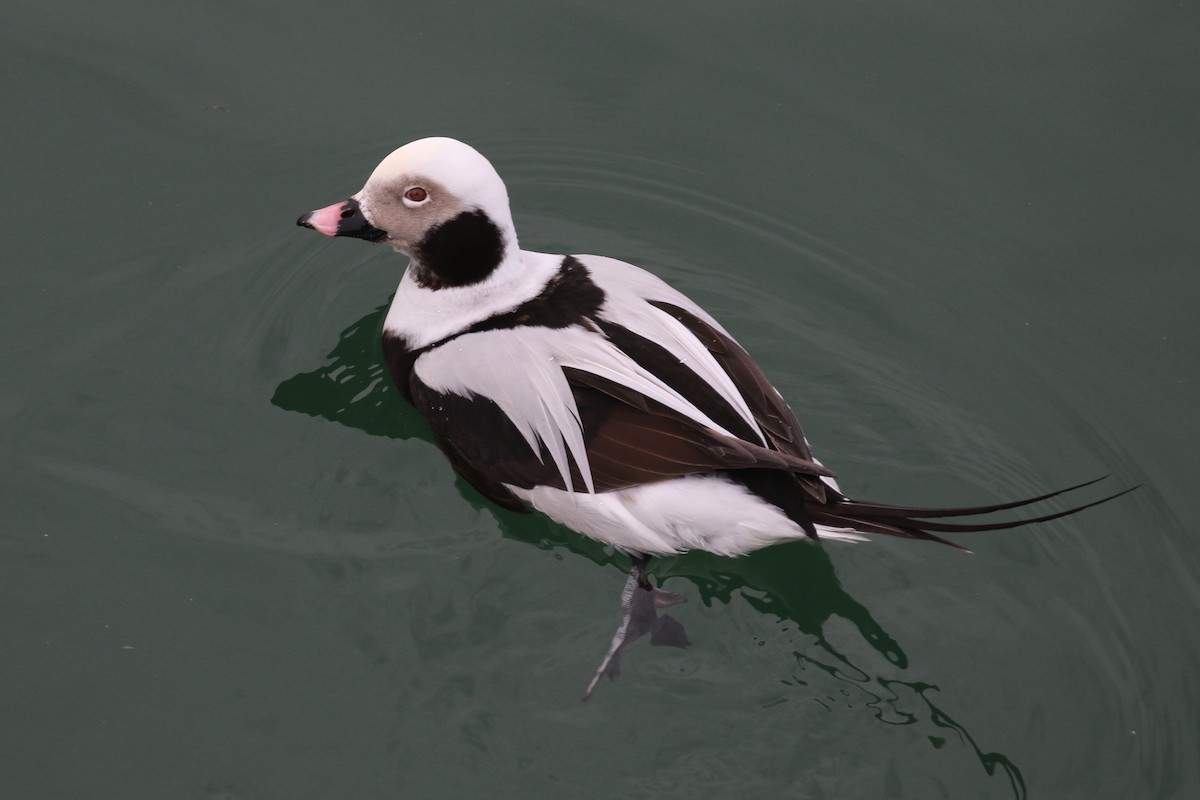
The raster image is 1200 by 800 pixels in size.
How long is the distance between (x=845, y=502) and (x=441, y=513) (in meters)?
1.32

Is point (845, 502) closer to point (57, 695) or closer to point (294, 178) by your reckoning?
point (57, 695)

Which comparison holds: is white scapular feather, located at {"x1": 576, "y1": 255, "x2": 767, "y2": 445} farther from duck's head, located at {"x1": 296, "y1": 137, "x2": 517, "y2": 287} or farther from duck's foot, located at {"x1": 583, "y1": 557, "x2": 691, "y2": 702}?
duck's foot, located at {"x1": 583, "y1": 557, "x2": 691, "y2": 702}

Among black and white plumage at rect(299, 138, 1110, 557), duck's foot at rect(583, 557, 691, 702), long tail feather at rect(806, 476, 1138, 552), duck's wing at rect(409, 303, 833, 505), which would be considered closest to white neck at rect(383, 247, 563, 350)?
black and white plumage at rect(299, 138, 1110, 557)

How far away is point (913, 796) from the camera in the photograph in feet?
11.4

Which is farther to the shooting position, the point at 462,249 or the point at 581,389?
the point at 462,249

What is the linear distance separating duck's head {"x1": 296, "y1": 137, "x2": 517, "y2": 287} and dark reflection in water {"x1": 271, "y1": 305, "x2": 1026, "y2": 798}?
1.65ft

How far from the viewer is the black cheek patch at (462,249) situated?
13.2 feet

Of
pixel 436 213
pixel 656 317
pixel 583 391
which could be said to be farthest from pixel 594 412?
pixel 436 213

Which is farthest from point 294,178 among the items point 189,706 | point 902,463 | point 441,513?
point 902,463

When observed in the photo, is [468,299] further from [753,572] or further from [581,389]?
[753,572]

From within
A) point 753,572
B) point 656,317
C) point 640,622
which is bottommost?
point 640,622

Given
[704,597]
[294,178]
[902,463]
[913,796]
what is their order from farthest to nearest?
1. [294,178]
2. [902,463]
3. [704,597]
4. [913,796]

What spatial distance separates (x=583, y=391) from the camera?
3.70 m

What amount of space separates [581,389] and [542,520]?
53 centimetres
